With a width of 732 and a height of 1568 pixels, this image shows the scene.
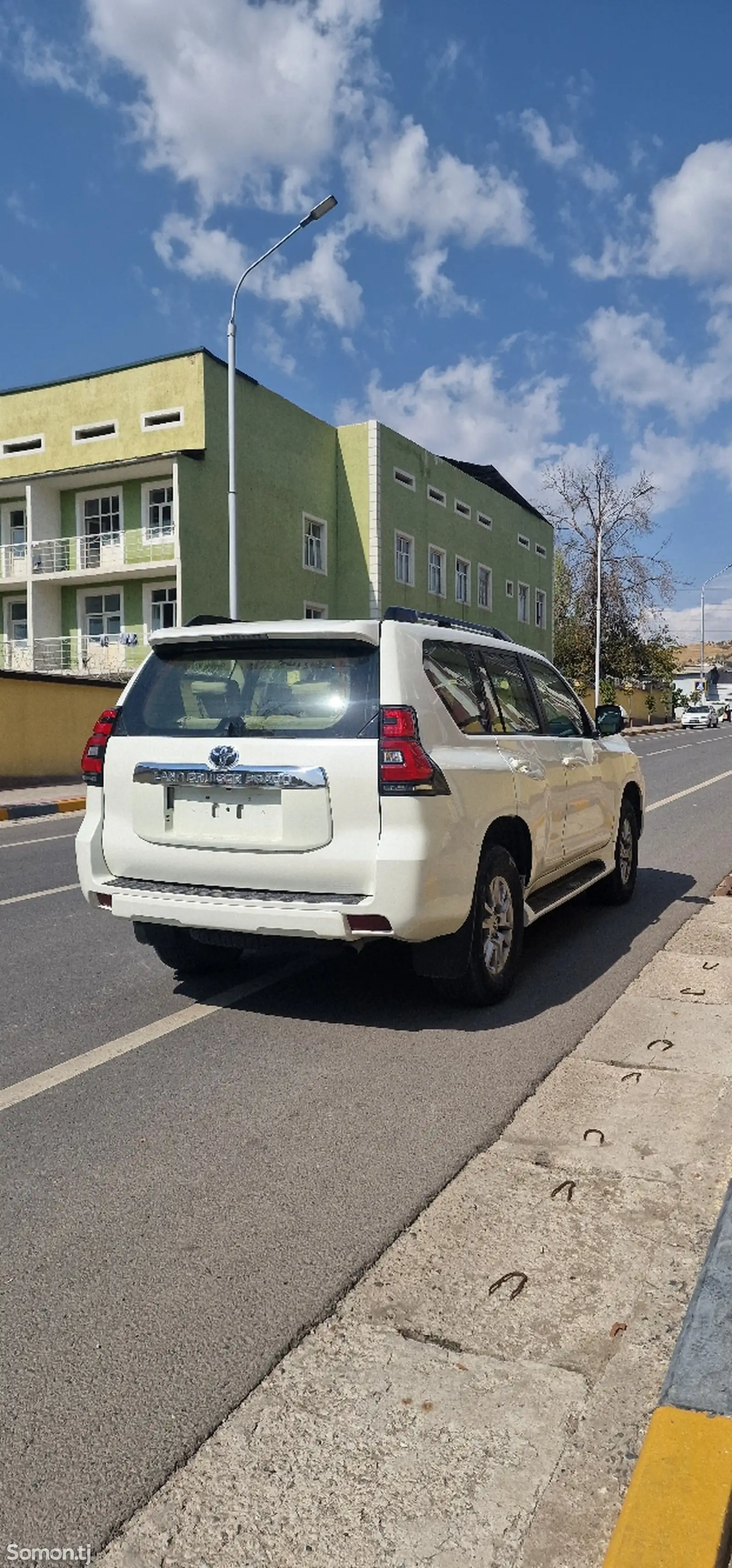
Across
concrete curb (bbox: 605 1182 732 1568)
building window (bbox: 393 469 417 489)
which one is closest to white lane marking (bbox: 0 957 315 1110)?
concrete curb (bbox: 605 1182 732 1568)

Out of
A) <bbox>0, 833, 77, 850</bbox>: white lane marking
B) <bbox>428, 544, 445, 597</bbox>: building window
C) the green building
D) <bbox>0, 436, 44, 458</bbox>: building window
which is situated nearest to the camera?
<bbox>0, 833, 77, 850</bbox>: white lane marking

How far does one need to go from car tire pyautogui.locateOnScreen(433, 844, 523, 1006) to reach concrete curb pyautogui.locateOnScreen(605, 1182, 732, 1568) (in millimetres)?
2382

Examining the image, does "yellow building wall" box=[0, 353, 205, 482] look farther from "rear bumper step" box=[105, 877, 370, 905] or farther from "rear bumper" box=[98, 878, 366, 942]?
"rear bumper" box=[98, 878, 366, 942]

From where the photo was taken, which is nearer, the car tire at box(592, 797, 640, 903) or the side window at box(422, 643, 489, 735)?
the side window at box(422, 643, 489, 735)

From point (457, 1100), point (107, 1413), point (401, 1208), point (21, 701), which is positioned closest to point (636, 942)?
point (457, 1100)

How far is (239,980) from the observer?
18.2 ft

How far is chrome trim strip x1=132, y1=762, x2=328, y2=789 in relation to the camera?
438 cm

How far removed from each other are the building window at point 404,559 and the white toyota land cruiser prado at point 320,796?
3133cm

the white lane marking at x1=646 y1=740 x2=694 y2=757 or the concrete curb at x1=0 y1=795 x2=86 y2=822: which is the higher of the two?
the white lane marking at x1=646 y1=740 x2=694 y2=757

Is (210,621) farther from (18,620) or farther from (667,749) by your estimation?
(18,620)

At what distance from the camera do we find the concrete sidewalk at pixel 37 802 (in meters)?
14.7

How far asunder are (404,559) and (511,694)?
31890 millimetres

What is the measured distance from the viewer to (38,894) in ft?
26.5

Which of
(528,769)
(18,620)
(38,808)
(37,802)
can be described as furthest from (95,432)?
(528,769)
